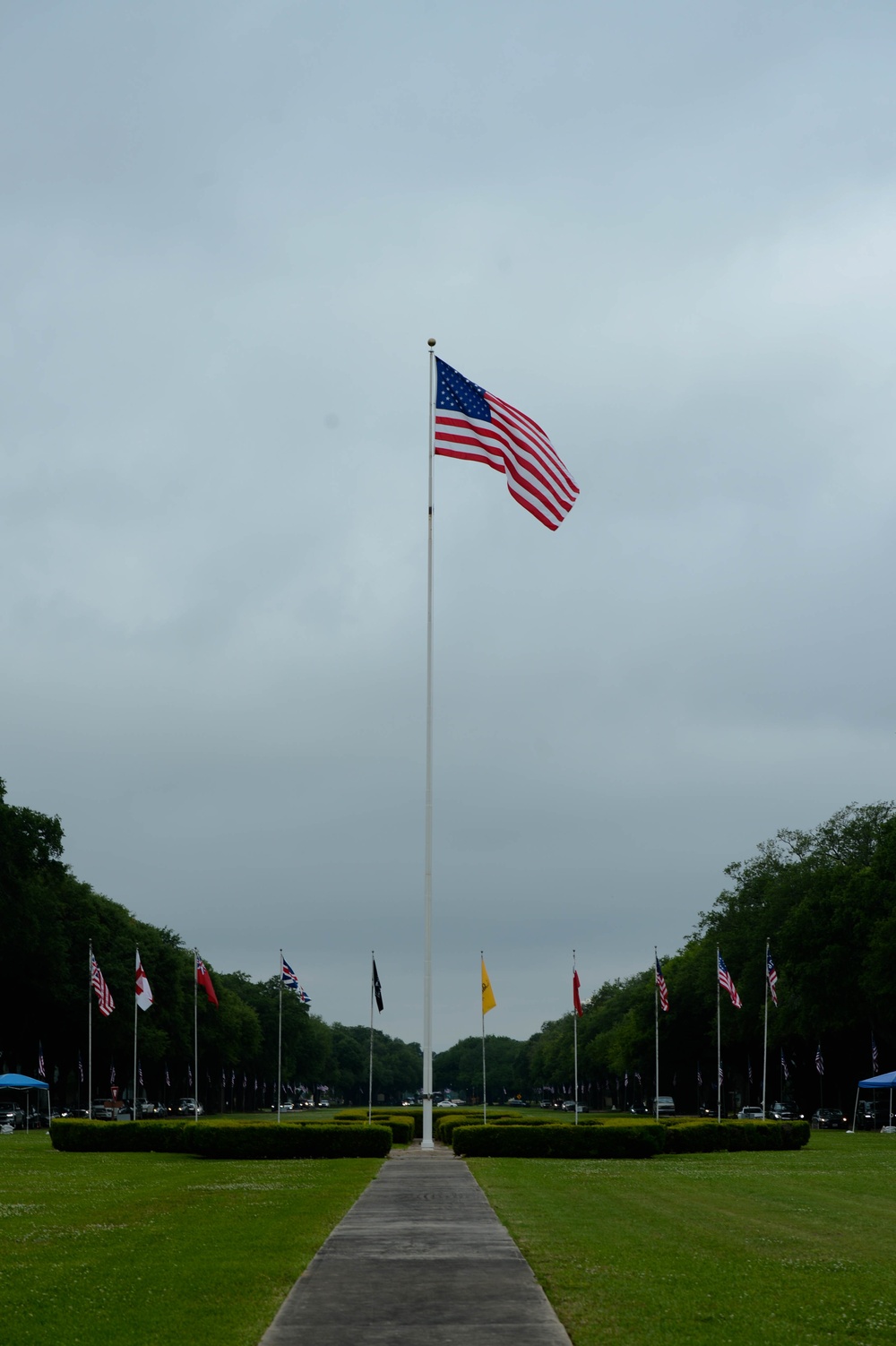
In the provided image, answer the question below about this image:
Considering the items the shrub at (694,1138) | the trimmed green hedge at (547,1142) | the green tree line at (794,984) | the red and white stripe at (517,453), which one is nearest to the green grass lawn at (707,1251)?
the trimmed green hedge at (547,1142)

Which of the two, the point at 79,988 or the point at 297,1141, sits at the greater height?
the point at 79,988

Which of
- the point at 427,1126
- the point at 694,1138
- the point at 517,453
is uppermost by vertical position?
the point at 517,453

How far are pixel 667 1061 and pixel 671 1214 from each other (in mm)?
93062

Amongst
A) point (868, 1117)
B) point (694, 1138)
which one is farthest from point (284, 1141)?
point (868, 1117)

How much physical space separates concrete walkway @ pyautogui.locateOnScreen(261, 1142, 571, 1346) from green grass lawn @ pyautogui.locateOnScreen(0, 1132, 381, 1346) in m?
0.33

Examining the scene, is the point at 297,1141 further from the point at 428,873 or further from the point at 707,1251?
the point at 707,1251

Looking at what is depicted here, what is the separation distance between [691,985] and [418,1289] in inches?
3514

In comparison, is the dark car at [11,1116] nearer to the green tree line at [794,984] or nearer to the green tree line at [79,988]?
the green tree line at [79,988]

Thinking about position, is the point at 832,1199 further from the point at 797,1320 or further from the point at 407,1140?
the point at 407,1140

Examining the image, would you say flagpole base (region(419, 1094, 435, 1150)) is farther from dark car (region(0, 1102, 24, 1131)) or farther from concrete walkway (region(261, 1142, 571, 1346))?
dark car (region(0, 1102, 24, 1131))

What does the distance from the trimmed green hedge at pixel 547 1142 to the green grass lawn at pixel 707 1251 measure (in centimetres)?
521

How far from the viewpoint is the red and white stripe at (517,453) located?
94.6 ft

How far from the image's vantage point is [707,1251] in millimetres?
14672

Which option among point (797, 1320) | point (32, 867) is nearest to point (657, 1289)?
point (797, 1320)
